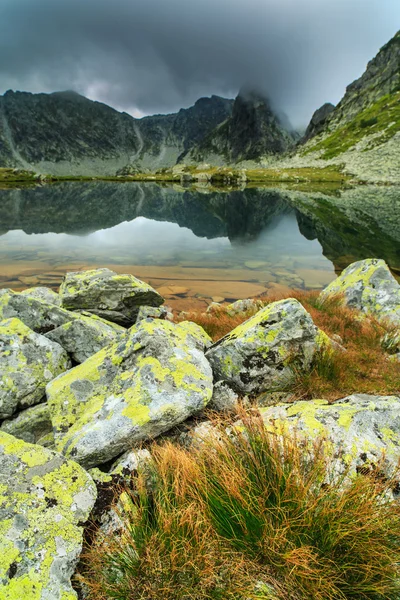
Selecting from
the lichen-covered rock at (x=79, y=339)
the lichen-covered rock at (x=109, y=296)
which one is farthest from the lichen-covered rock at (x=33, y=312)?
the lichen-covered rock at (x=109, y=296)

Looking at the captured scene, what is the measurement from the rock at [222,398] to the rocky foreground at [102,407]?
0.06ft

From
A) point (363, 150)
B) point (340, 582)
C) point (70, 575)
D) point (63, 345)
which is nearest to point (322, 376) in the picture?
point (340, 582)

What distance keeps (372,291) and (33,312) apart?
10.5 m

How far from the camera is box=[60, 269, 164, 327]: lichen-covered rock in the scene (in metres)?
10.4

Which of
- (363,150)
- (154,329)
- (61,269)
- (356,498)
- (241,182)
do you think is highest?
(363,150)

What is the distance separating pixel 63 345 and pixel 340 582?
6.37m

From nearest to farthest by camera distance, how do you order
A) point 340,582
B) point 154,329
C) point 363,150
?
1. point 340,582
2. point 154,329
3. point 363,150

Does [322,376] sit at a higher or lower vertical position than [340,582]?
lower

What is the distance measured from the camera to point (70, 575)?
2746 mm

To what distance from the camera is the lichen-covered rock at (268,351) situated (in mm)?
5840

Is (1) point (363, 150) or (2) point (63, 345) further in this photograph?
(1) point (363, 150)

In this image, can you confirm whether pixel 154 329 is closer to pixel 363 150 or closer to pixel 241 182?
pixel 241 182

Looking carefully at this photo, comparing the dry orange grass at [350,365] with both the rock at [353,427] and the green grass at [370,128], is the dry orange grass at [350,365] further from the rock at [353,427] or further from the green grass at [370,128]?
the green grass at [370,128]

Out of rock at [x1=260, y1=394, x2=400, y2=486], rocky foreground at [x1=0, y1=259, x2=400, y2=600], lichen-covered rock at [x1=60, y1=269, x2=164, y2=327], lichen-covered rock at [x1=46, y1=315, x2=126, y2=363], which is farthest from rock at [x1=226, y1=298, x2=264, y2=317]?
rock at [x1=260, y1=394, x2=400, y2=486]
